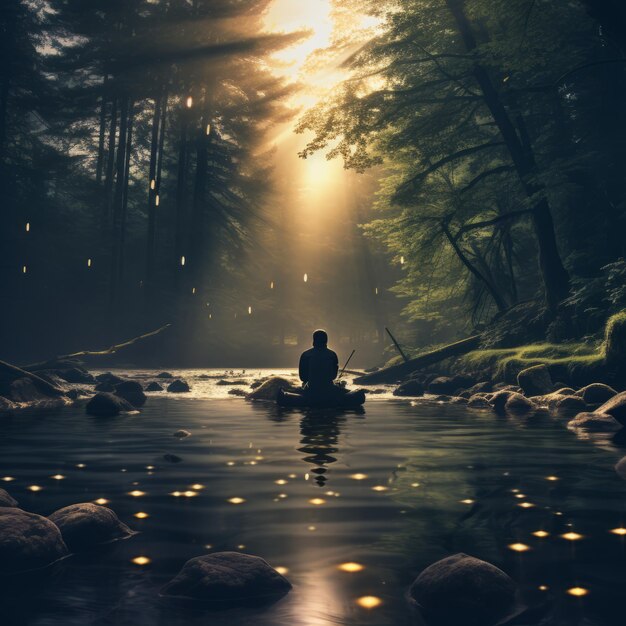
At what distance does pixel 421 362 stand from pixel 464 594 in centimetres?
2465

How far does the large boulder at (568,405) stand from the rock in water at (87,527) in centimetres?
1251

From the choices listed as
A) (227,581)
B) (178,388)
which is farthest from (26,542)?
(178,388)

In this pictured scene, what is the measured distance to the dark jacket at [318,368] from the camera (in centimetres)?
1675

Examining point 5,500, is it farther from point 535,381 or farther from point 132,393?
point 535,381

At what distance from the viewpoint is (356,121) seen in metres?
26.6

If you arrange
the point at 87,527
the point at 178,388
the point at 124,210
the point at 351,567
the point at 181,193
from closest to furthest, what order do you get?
the point at 351,567, the point at 87,527, the point at 178,388, the point at 124,210, the point at 181,193

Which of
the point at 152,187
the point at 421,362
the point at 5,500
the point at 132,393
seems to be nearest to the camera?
the point at 5,500

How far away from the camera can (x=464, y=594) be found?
4211 mm

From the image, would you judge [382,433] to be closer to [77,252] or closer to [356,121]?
[356,121]

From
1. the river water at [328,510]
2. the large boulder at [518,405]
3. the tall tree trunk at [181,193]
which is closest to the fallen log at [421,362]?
the large boulder at [518,405]

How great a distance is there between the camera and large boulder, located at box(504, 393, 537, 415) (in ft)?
55.4

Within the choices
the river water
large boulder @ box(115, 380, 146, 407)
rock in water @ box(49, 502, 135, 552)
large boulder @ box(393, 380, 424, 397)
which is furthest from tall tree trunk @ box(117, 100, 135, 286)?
rock in water @ box(49, 502, 135, 552)

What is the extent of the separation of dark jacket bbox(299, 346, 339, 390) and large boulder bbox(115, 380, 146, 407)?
477 cm

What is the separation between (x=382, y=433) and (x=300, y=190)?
4977cm
